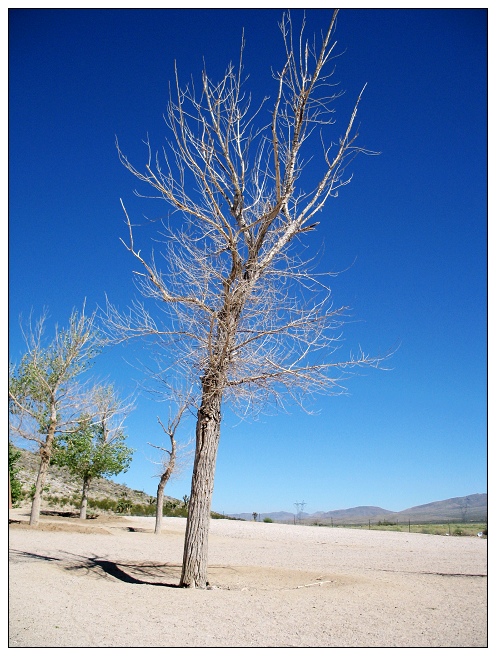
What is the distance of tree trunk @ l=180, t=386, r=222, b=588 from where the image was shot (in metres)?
9.02

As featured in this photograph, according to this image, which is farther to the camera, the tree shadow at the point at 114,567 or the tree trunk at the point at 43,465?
the tree trunk at the point at 43,465

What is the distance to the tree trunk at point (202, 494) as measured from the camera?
9023 mm

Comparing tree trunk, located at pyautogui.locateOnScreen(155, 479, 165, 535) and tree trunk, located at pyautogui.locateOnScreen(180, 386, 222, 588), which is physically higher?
tree trunk, located at pyautogui.locateOnScreen(180, 386, 222, 588)

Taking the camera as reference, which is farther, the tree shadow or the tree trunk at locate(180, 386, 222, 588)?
the tree shadow

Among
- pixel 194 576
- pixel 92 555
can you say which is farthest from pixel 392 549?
pixel 194 576

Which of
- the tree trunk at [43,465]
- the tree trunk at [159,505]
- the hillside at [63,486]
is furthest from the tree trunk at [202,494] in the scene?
the hillside at [63,486]

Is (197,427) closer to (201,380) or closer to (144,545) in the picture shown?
(201,380)

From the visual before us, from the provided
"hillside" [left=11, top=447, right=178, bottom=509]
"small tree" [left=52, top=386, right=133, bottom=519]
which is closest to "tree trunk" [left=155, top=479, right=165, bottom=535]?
"small tree" [left=52, top=386, right=133, bottom=519]

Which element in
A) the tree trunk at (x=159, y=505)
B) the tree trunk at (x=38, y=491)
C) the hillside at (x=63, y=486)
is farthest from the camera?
the hillside at (x=63, y=486)

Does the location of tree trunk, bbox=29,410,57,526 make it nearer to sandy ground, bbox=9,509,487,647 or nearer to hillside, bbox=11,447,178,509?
sandy ground, bbox=9,509,487,647

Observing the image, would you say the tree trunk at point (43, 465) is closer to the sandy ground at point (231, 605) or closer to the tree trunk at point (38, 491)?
the tree trunk at point (38, 491)

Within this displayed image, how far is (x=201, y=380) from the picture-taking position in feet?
31.8

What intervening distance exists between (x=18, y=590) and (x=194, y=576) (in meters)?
2.65

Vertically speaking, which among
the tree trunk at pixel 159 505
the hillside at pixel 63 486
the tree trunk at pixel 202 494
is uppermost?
the tree trunk at pixel 202 494
